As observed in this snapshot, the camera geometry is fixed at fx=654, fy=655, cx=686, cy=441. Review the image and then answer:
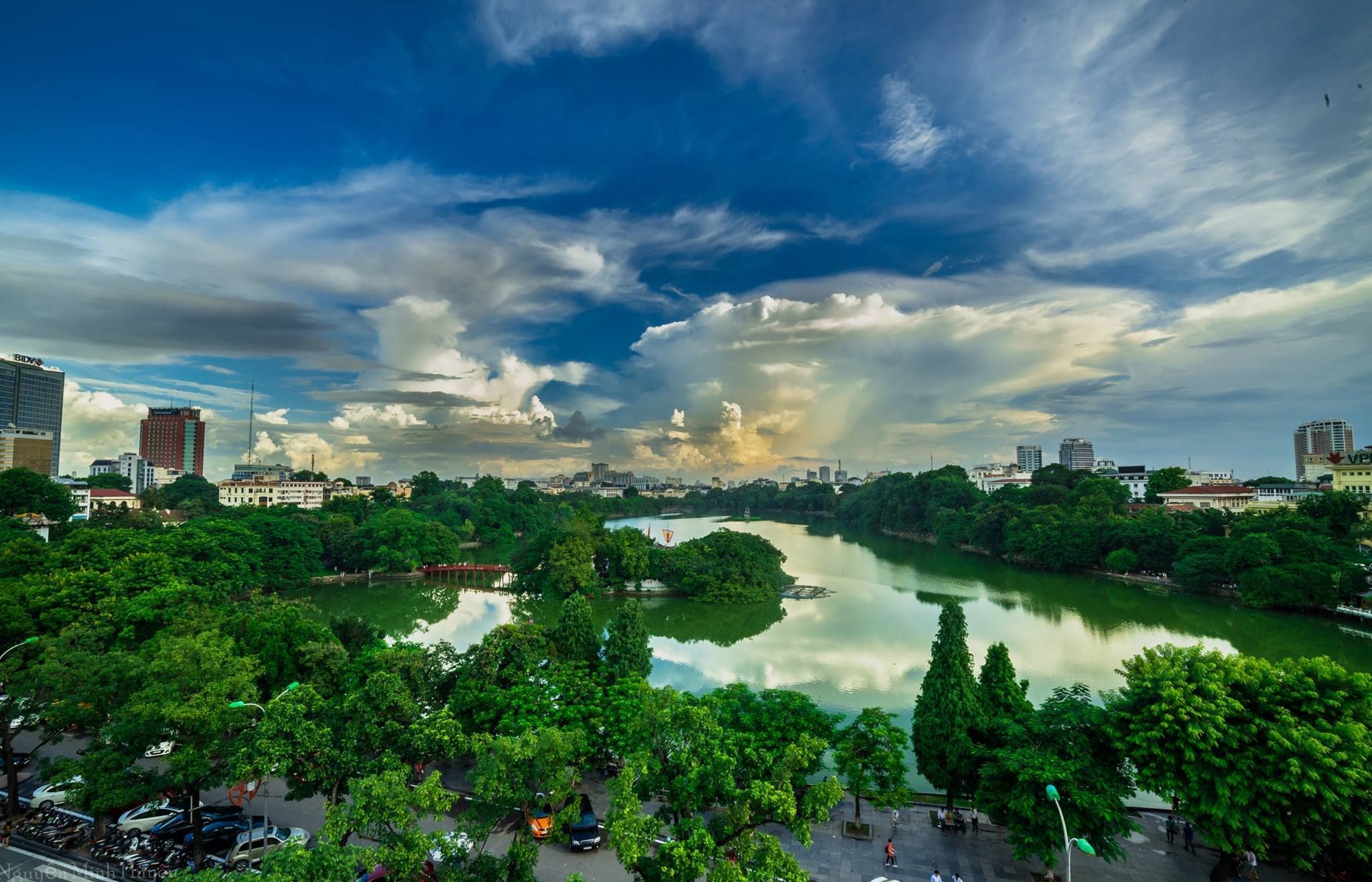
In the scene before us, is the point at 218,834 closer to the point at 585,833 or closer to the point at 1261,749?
the point at 585,833

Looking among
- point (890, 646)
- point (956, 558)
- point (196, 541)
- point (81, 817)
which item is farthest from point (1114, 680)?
point (196, 541)

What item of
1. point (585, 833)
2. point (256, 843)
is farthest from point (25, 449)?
point (585, 833)

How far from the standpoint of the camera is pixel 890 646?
2250cm

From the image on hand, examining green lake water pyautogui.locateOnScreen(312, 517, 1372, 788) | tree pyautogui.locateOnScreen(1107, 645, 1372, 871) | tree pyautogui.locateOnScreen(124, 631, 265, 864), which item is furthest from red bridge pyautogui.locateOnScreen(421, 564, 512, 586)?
tree pyautogui.locateOnScreen(1107, 645, 1372, 871)

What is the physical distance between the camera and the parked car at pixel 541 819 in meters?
7.99

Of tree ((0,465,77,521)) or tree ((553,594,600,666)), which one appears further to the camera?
tree ((0,465,77,521))

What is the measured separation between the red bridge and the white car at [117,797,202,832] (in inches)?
1056

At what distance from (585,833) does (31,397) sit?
96.4m

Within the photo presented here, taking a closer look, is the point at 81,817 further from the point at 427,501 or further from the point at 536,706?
the point at 427,501

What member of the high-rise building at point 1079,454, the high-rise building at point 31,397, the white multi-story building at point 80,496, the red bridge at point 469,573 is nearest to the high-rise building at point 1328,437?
the high-rise building at point 1079,454

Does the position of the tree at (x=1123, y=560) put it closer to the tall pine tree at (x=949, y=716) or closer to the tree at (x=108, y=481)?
the tall pine tree at (x=949, y=716)

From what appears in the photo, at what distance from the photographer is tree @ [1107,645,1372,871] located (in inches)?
301

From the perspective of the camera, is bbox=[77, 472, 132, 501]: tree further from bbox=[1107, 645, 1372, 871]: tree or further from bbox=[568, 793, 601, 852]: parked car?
Result: bbox=[1107, 645, 1372, 871]: tree

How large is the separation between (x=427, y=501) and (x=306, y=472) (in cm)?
3643
